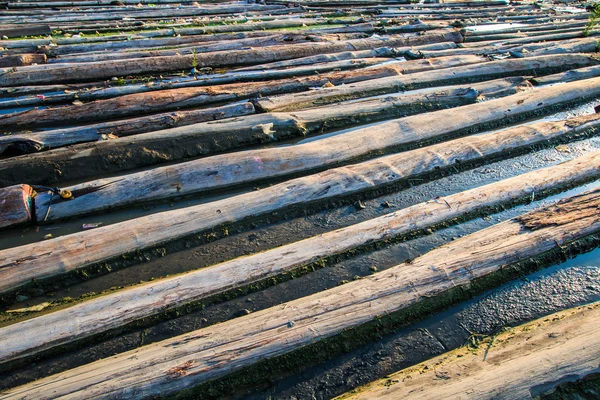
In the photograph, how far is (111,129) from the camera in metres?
4.69

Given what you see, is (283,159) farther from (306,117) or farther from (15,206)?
(15,206)

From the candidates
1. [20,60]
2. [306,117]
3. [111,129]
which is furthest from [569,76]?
[20,60]

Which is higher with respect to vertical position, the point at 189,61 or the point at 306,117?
the point at 189,61

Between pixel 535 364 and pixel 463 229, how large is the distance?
1.36m

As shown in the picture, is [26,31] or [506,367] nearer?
[506,367]

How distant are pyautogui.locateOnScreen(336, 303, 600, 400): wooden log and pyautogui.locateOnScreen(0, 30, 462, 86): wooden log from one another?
18.7 ft

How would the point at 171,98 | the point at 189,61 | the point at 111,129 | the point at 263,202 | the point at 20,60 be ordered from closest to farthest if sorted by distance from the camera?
1. the point at 263,202
2. the point at 111,129
3. the point at 171,98
4. the point at 20,60
5. the point at 189,61

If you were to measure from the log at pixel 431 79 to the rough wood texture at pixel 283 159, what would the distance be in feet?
1.18

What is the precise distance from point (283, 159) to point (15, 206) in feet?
7.27

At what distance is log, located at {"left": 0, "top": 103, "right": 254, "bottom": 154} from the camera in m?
4.34

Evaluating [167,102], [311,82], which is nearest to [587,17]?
[311,82]

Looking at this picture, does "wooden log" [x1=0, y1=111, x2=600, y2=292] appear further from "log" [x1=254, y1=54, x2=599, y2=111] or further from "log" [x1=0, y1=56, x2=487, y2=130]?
"log" [x1=0, y1=56, x2=487, y2=130]

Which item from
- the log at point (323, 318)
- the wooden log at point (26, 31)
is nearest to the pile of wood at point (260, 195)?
the log at point (323, 318)

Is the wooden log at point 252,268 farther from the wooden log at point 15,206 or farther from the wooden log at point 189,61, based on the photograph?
the wooden log at point 189,61
